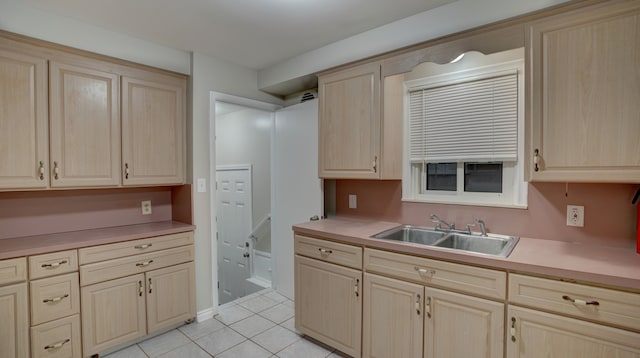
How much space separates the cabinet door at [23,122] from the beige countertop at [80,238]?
39 cm

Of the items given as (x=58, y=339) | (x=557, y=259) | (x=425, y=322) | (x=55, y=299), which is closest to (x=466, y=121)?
(x=557, y=259)

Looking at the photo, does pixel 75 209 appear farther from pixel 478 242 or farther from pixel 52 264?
pixel 478 242

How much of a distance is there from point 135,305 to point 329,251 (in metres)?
1.59

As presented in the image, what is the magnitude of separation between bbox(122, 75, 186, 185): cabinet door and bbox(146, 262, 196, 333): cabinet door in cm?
78

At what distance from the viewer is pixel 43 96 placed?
82.0 inches

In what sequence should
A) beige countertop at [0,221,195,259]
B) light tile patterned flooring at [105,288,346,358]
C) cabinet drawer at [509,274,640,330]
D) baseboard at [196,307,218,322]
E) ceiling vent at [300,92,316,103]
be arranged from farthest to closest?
1. ceiling vent at [300,92,316,103]
2. baseboard at [196,307,218,322]
3. light tile patterned flooring at [105,288,346,358]
4. beige countertop at [0,221,195,259]
5. cabinet drawer at [509,274,640,330]

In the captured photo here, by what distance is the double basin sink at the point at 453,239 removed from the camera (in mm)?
1998

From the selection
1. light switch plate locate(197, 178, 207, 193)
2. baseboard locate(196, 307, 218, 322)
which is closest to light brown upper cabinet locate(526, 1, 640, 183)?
light switch plate locate(197, 178, 207, 193)

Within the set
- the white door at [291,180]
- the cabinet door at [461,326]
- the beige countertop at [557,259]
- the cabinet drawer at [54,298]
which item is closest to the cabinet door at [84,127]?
the cabinet drawer at [54,298]

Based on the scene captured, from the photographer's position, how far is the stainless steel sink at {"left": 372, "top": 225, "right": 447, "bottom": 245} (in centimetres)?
227

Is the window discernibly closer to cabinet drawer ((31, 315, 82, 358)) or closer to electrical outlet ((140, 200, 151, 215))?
electrical outlet ((140, 200, 151, 215))

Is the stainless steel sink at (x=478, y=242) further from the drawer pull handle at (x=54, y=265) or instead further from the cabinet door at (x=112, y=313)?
the drawer pull handle at (x=54, y=265)

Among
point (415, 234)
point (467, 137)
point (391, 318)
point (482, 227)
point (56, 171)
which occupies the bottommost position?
point (391, 318)

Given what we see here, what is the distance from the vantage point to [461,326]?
168 cm
